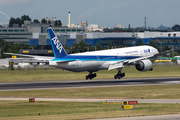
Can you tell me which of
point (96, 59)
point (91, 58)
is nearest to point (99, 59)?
point (96, 59)

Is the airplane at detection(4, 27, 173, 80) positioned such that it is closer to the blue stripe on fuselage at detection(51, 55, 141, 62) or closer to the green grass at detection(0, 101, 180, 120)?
the blue stripe on fuselage at detection(51, 55, 141, 62)

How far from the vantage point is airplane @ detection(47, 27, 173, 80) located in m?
59.2

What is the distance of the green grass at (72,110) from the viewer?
28438 millimetres

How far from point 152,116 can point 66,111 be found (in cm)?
813

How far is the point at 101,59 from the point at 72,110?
32.5 metres

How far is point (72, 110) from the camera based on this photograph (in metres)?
31.6

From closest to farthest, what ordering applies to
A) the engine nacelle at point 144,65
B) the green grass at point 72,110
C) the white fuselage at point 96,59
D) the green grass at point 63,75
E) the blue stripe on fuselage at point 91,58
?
the green grass at point 72,110 → the white fuselage at point 96,59 → the blue stripe on fuselage at point 91,58 → the engine nacelle at point 144,65 → the green grass at point 63,75

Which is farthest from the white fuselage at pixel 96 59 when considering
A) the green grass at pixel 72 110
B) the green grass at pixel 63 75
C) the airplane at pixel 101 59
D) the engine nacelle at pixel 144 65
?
the green grass at pixel 72 110

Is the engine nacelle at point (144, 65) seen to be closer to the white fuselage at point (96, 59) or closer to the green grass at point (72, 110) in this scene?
the white fuselage at point (96, 59)

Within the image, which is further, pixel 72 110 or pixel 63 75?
pixel 63 75

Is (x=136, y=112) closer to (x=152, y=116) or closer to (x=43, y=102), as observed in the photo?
(x=152, y=116)

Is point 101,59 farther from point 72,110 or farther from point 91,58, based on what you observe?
point 72,110

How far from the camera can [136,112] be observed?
29.5 metres

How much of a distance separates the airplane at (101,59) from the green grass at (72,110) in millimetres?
23340
